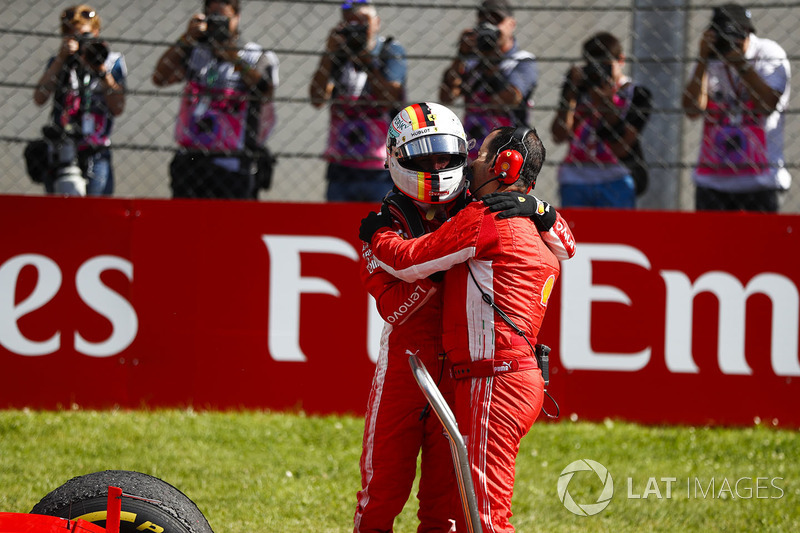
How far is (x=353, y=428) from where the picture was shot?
17.7 ft

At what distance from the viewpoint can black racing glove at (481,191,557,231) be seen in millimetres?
3059

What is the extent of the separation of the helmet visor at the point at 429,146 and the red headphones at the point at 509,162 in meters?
0.15

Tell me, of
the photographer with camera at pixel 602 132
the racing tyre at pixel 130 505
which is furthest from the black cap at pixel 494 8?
the racing tyre at pixel 130 505

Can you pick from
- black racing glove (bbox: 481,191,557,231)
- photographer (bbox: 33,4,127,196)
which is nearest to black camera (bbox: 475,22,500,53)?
photographer (bbox: 33,4,127,196)

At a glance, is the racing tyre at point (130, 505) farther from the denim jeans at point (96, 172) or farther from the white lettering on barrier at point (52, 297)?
the denim jeans at point (96, 172)

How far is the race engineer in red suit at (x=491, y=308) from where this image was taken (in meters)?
2.96

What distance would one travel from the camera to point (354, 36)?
577 cm

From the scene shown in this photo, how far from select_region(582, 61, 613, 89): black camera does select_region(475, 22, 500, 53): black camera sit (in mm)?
611

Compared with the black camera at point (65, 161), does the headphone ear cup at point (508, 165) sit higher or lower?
lower

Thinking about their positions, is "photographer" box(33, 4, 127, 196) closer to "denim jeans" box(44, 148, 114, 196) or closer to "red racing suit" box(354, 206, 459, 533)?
"denim jeans" box(44, 148, 114, 196)

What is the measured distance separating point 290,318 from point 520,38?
5829 millimetres

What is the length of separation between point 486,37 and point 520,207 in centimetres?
300

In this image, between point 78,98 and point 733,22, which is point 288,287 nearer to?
point 78,98

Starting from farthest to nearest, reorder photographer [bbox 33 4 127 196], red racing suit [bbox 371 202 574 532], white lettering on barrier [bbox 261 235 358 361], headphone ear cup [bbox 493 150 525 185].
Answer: photographer [bbox 33 4 127 196] → white lettering on barrier [bbox 261 235 358 361] → headphone ear cup [bbox 493 150 525 185] → red racing suit [bbox 371 202 574 532]
